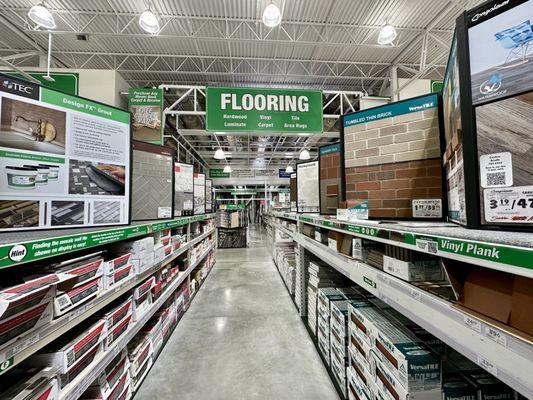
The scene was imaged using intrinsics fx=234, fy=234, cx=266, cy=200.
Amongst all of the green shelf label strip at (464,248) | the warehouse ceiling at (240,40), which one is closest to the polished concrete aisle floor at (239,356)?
the green shelf label strip at (464,248)

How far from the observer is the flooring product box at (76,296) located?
1149mm

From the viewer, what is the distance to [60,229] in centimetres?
141

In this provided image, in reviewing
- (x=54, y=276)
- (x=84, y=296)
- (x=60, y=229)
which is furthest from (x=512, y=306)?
(x=60, y=229)

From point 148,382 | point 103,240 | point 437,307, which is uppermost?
point 103,240

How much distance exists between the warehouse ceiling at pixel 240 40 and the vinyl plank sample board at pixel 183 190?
7.17ft

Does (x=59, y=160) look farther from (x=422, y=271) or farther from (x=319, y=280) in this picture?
(x=319, y=280)

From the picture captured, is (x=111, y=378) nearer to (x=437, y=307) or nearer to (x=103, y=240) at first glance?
(x=103, y=240)

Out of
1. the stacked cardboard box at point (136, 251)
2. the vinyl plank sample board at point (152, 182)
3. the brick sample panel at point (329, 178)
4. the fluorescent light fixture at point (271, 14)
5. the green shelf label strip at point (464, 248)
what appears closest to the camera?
the green shelf label strip at point (464, 248)

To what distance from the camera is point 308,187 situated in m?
3.71

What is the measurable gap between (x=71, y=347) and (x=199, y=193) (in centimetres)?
350

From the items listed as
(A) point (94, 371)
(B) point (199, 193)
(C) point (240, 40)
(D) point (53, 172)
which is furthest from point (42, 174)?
(C) point (240, 40)

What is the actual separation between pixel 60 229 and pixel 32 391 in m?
0.80

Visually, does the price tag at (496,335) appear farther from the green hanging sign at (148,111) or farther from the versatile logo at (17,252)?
the green hanging sign at (148,111)

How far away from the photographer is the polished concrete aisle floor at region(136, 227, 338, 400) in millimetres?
2086
